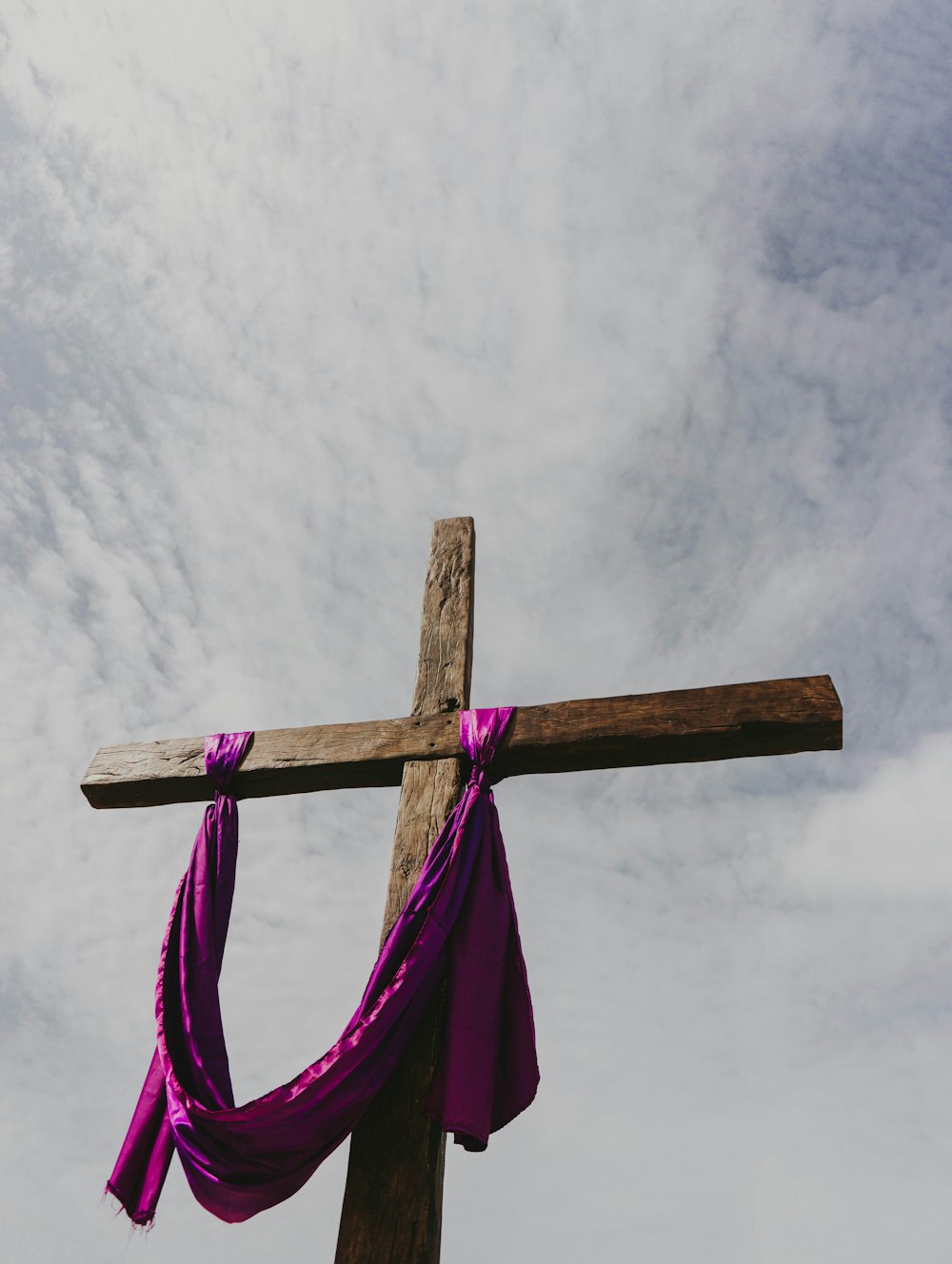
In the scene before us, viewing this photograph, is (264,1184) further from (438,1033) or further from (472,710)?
(472,710)

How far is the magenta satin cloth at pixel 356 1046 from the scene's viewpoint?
9.52 ft

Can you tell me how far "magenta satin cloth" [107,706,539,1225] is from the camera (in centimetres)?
290

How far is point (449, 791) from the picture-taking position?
12.4 ft

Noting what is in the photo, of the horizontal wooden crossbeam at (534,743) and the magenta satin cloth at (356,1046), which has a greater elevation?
the horizontal wooden crossbeam at (534,743)

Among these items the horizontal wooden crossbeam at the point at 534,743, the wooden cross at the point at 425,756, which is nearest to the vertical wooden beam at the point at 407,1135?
the wooden cross at the point at 425,756

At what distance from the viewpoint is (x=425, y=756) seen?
3924 millimetres

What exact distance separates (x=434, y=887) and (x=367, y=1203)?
40.3 inches

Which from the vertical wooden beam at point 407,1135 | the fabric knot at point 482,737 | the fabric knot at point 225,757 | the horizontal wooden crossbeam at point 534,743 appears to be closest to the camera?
the vertical wooden beam at point 407,1135

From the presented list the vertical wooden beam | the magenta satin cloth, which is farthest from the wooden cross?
the magenta satin cloth

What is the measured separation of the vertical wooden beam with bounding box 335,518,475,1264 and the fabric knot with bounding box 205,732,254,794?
0.83m

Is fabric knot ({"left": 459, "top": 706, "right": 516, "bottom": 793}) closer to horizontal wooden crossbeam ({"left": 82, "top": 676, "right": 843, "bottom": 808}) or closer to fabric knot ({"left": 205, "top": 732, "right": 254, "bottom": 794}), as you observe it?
horizontal wooden crossbeam ({"left": 82, "top": 676, "right": 843, "bottom": 808})

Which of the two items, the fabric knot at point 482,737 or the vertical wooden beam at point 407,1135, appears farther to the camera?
the fabric knot at point 482,737

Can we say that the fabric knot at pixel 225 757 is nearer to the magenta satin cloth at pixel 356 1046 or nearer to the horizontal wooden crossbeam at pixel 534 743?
the horizontal wooden crossbeam at pixel 534 743

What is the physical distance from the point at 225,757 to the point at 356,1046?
5.34 feet
